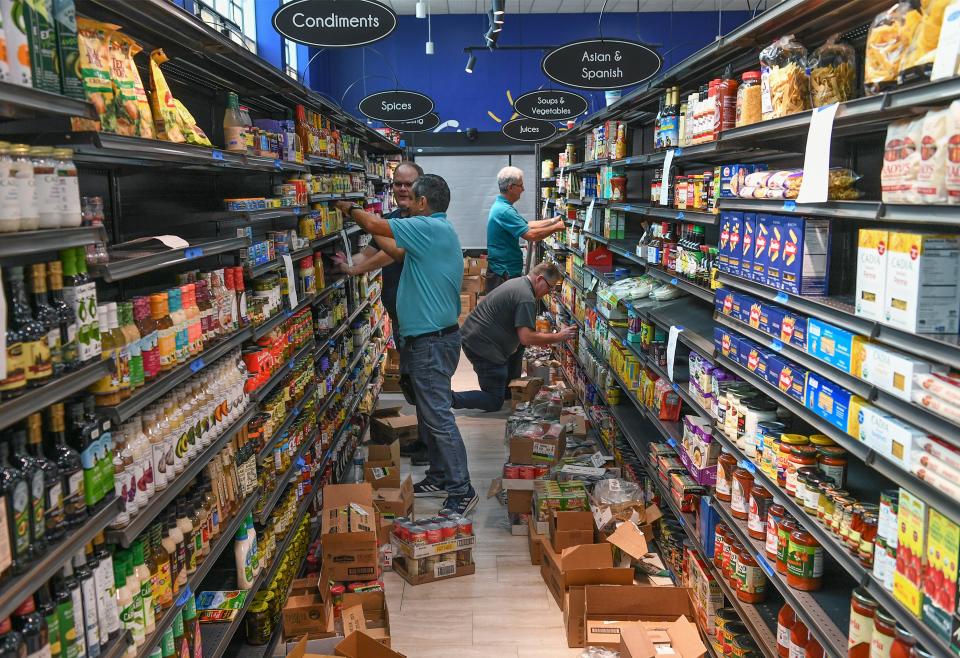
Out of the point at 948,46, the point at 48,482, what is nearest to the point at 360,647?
the point at 48,482

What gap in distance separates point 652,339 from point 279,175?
2536 mm

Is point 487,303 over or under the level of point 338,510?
over

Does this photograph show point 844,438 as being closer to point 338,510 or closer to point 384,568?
point 338,510

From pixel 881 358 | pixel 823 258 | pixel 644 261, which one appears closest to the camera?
pixel 881 358

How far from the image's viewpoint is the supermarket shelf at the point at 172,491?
2.30 meters

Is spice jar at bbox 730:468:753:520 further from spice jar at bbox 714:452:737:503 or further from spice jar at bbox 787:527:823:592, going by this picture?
spice jar at bbox 787:527:823:592

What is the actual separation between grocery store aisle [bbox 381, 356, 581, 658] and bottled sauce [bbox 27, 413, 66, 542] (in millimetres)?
2373

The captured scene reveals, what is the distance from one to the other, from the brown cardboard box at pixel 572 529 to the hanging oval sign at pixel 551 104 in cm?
561

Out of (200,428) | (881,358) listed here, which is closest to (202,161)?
(200,428)

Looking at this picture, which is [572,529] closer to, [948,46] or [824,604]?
[824,604]

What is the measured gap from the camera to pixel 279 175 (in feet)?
16.4

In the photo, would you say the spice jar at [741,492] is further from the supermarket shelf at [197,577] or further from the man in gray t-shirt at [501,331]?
the man in gray t-shirt at [501,331]

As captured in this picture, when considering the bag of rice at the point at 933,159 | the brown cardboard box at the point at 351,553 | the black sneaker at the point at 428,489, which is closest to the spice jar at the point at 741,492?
the bag of rice at the point at 933,159

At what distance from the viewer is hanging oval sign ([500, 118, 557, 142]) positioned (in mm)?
11195
